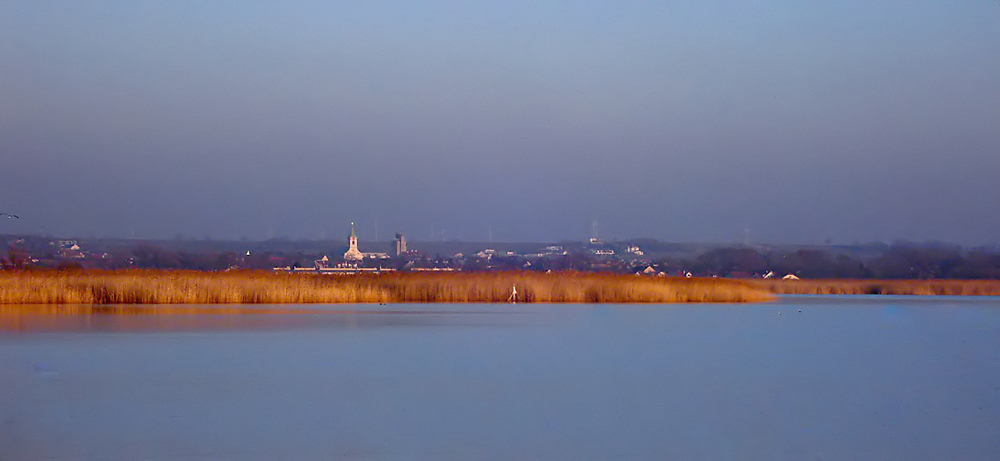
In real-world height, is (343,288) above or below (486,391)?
above

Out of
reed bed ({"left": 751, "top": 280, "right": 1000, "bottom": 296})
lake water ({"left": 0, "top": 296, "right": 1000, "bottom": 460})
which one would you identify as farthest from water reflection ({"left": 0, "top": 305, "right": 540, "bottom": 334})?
reed bed ({"left": 751, "top": 280, "right": 1000, "bottom": 296})

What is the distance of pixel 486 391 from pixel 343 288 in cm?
1660

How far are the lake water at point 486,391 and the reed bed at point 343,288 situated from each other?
490 centimetres

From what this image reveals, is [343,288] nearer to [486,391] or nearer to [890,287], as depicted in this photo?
[486,391]

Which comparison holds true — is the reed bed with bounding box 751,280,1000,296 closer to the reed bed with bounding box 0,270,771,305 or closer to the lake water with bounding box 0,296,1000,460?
the reed bed with bounding box 0,270,771,305

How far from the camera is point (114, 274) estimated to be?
2481 centimetres

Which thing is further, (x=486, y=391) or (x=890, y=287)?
(x=890, y=287)

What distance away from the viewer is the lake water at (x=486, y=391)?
24.9 feet

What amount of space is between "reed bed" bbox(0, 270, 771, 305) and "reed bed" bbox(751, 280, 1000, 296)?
30.6 feet

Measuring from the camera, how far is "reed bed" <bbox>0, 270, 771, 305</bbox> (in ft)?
76.7

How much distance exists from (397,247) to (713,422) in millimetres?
89219

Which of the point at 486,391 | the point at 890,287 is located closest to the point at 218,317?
the point at 486,391

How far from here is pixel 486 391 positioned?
1031 cm

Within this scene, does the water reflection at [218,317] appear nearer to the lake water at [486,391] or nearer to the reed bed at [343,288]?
the lake water at [486,391]
